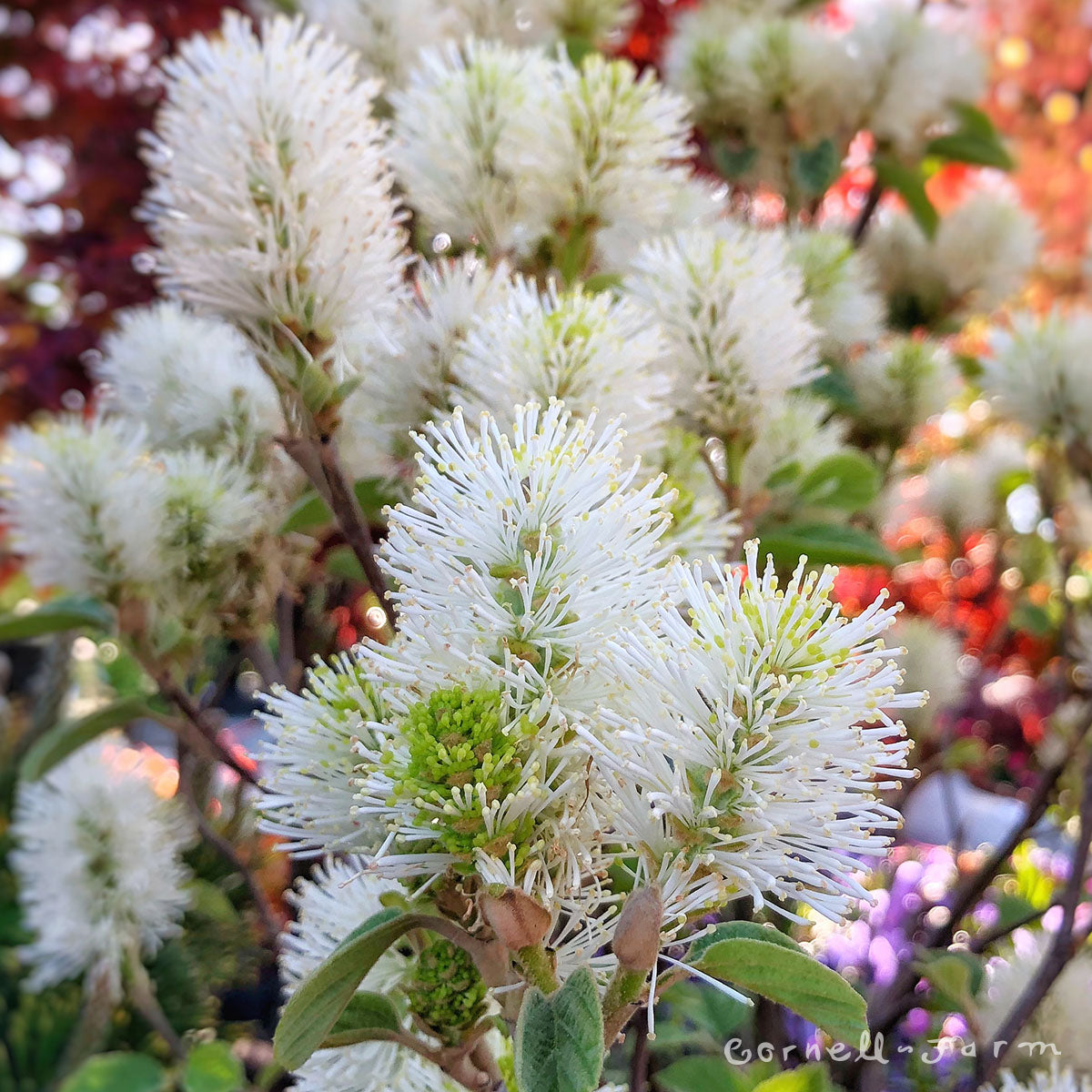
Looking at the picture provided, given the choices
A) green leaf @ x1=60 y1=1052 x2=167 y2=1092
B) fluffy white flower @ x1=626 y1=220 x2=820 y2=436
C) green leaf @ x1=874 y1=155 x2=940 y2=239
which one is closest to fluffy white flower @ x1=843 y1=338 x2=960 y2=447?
green leaf @ x1=874 y1=155 x2=940 y2=239

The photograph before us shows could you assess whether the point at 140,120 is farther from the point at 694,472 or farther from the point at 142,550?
the point at 694,472

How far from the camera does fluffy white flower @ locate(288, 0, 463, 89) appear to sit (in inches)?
24.7

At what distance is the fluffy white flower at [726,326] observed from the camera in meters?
0.43

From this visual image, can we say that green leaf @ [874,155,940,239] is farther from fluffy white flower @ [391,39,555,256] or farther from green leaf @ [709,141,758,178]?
fluffy white flower @ [391,39,555,256]

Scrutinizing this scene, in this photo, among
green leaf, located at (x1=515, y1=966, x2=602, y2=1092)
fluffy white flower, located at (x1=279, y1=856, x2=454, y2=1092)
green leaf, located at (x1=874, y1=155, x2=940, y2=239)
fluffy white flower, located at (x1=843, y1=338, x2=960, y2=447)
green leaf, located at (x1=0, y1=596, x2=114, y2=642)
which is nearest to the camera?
green leaf, located at (x1=515, y1=966, x2=602, y2=1092)

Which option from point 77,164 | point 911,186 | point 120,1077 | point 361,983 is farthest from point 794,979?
point 77,164

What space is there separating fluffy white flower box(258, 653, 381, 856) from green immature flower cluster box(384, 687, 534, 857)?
0.14 ft

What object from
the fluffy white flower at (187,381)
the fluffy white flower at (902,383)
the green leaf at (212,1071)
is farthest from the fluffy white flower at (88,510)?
the fluffy white flower at (902,383)

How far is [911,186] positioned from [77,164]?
34.4 inches

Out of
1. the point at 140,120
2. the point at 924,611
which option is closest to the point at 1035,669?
the point at 924,611

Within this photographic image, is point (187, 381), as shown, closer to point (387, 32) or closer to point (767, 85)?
point (387, 32)

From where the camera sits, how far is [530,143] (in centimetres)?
45

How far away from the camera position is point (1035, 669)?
179cm

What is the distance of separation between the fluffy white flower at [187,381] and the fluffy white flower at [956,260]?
0.54 metres
